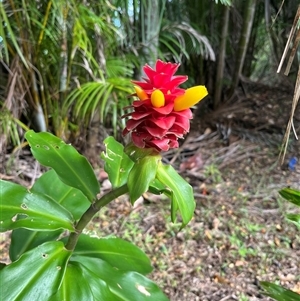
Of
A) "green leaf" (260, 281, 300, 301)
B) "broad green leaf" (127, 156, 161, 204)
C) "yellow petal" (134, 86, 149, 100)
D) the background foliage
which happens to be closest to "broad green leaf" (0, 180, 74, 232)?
"broad green leaf" (127, 156, 161, 204)

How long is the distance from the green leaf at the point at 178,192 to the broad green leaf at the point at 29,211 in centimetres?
29

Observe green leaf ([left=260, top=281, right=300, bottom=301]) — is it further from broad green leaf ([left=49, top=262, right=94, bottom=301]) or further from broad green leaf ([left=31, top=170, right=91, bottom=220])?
broad green leaf ([left=31, top=170, right=91, bottom=220])

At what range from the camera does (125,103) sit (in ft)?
6.49

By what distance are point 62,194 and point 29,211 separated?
24 cm

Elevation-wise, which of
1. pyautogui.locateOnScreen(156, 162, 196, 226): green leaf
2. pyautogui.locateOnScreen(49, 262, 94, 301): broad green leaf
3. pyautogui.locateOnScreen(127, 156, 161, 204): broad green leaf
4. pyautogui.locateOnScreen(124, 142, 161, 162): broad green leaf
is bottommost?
pyautogui.locateOnScreen(49, 262, 94, 301): broad green leaf

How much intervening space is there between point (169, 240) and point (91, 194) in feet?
2.63

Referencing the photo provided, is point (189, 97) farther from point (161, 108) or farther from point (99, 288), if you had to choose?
point (99, 288)

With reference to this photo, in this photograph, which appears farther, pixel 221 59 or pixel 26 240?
pixel 221 59

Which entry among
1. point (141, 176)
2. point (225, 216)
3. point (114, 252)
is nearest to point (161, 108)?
point (141, 176)

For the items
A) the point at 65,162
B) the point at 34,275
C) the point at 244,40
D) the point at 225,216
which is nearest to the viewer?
the point at 34,275

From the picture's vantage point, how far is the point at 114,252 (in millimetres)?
1109

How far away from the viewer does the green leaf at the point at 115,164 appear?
0.94 metres

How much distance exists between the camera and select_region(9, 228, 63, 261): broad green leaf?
107cm

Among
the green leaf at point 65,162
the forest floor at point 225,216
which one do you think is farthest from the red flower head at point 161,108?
the forest floor at point 225,216
